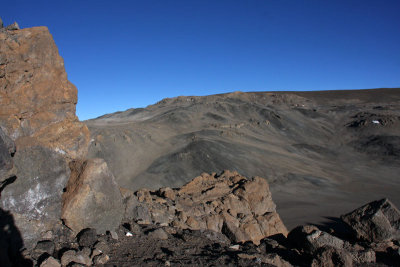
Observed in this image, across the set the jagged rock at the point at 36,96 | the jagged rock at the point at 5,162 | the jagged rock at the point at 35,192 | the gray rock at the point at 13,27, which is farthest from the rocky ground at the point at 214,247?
the gray rock at the point at 13,27

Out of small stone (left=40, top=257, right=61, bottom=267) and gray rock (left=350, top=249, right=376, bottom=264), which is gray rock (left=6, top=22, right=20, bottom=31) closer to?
small stone (left=40, top=257, right=61, bottom=267)

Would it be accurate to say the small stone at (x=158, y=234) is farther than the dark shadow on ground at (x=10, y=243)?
Yes

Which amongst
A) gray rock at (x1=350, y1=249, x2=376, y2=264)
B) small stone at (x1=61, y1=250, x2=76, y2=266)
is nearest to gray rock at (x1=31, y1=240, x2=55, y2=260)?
small stone at (x1=61, y1=250, x2=76, y2=266)

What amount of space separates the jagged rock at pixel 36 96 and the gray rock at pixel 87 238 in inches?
76.3

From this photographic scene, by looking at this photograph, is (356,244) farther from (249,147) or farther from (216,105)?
(216,105)

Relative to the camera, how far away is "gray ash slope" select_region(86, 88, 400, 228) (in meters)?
20.8

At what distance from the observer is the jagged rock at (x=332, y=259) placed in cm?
531

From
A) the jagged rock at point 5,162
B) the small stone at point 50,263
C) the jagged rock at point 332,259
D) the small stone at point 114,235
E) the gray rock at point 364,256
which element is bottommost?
the gray rock at point 364,256

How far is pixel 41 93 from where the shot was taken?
21.2ft

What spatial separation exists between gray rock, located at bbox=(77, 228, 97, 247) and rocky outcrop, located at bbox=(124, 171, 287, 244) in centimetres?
132

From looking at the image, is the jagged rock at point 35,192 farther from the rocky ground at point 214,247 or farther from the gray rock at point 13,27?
the gray rock at point 13,27

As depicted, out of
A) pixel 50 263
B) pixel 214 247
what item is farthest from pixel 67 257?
pixel 214 247

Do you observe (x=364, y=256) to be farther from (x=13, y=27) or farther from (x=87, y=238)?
(x=13, y=27)

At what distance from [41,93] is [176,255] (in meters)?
4.37
